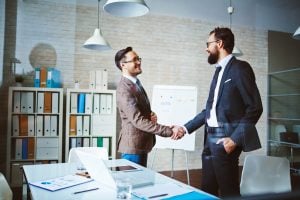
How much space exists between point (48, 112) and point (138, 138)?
1.44 m

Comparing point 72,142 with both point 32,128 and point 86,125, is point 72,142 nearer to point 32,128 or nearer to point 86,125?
point 86,125

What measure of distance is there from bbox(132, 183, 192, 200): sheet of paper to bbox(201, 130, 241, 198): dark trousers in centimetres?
98

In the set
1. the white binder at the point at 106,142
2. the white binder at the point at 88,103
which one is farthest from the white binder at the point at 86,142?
the white binder at the point at 88,103

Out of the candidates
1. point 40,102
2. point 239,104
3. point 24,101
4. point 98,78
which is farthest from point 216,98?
point 24,101

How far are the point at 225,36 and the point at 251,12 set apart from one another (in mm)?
471

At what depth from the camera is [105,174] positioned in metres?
1.54

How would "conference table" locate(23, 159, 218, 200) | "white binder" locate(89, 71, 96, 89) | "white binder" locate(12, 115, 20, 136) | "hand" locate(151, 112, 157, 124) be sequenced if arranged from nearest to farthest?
"conference table" locate(23, 159, 218, 200) < "hand" locate(151, 112, 157, 124) < "white binder" locate(12, 115, 20, 136) < "white binder" locate(89, 71, 96, 89)

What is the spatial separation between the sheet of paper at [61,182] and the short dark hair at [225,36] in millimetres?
1628

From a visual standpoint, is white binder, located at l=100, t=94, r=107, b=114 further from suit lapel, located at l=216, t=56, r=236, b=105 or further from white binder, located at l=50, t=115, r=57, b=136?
suit lapel, located at l=216, t=56, r=236, b=105

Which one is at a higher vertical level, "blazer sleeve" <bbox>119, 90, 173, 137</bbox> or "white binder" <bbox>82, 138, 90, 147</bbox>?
"blazer sleeve" <bbox>119, 90, 173, 137</bbox>

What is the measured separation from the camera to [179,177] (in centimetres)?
297

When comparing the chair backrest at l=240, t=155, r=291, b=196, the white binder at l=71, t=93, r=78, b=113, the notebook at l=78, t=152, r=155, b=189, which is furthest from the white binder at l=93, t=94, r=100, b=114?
the chair backrest at l=240, t=155, r=291, b=196

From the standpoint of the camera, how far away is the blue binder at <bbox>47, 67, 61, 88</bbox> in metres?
3.45

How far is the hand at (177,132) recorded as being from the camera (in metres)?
2.87
